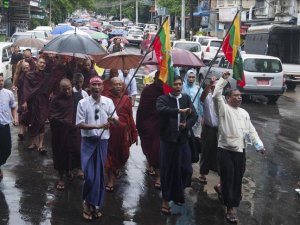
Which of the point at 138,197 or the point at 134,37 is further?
the point at 134,37

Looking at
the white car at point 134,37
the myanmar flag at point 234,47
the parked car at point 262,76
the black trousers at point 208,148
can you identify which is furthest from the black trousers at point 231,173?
the white car at point 134,37

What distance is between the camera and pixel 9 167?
8.22 meters

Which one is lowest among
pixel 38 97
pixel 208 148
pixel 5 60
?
pixel 208 148

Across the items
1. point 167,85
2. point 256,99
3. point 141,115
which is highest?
point 167,85

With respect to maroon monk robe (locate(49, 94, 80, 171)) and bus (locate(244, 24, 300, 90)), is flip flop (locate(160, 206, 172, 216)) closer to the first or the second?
maroon monk robe (locate(49, 94, 80, 171))

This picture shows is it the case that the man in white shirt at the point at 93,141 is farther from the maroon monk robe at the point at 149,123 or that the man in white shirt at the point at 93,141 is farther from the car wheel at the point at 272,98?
the car wheel at the point at 272,98

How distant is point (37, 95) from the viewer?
9.10 meters

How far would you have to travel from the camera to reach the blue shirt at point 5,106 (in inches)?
290

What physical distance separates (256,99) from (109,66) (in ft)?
35.3

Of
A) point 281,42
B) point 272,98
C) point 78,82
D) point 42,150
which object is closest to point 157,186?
point 78,82

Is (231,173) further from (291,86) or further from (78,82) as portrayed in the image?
(291,86)

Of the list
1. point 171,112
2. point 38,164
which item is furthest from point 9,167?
point 171,112

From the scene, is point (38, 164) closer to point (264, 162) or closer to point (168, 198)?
point (168, 198)

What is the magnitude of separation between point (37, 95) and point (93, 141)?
→ 328 cm
